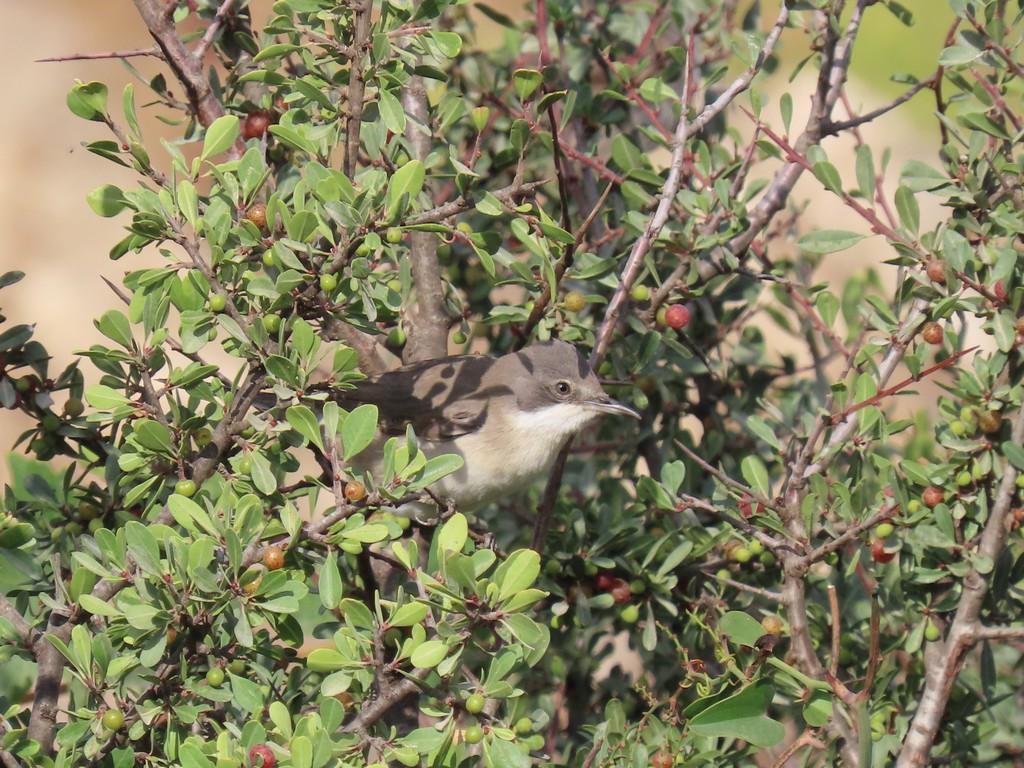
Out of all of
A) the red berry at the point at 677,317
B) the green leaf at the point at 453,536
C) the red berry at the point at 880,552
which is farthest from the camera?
the red berry at the point at 677,317

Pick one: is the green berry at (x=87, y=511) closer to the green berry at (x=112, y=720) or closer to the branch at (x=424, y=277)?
the green berry at (x=112, y=720)

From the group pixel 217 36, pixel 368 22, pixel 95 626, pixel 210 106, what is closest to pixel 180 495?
pixel 95 626

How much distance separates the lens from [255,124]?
3.03 meters

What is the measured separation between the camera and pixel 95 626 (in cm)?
220

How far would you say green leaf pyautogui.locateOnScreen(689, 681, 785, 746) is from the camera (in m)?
2.25

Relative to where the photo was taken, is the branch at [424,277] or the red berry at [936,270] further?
the branch at [424,277]

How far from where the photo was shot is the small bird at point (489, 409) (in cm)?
367

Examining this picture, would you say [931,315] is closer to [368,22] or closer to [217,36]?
[368,22]

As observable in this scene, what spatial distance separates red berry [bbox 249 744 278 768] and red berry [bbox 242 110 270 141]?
1.73 meters

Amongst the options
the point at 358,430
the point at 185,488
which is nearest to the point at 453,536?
the point at 358,430

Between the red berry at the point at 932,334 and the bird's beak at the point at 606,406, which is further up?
the red berry at the point at 932,334

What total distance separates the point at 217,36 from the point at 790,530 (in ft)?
6.93

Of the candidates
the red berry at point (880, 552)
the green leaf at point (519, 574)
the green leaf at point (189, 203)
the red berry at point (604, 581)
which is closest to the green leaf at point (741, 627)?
the red berry at point (880, 552)

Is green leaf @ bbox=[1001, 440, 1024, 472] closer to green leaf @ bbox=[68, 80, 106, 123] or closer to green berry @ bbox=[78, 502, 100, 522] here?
green leaf @ bbox=[68, 80, 106, 123]
